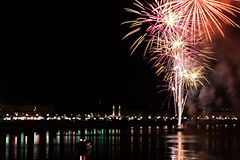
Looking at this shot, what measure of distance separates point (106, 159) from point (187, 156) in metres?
5.24

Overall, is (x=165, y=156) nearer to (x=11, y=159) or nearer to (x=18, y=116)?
(x=11, y=159)

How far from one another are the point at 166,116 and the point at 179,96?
103m

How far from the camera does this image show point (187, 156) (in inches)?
1145

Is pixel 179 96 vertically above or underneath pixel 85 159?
above

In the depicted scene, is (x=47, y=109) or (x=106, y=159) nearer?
(x=106, y=159)

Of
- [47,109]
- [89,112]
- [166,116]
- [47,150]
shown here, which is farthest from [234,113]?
[47,150]

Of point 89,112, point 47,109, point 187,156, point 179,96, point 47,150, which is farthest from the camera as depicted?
point 89,112

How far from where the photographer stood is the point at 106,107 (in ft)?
425

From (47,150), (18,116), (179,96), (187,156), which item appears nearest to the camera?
(187,156)

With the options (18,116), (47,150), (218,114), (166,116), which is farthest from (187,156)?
(218,114)

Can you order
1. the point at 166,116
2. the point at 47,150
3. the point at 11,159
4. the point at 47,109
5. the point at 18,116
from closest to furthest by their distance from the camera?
the point at 11,159 → the point at 47,150 → the point at 18,116 → the point at 47,109 → the point at 166,116

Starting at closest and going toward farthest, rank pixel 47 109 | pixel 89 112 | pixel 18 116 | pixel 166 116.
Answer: pixel 18 116, pixel 47 109, pixel 89 112, pixel 166 116

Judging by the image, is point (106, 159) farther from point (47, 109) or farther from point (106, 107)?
point (106, 107)

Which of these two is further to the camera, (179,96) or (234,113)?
(234,113)
